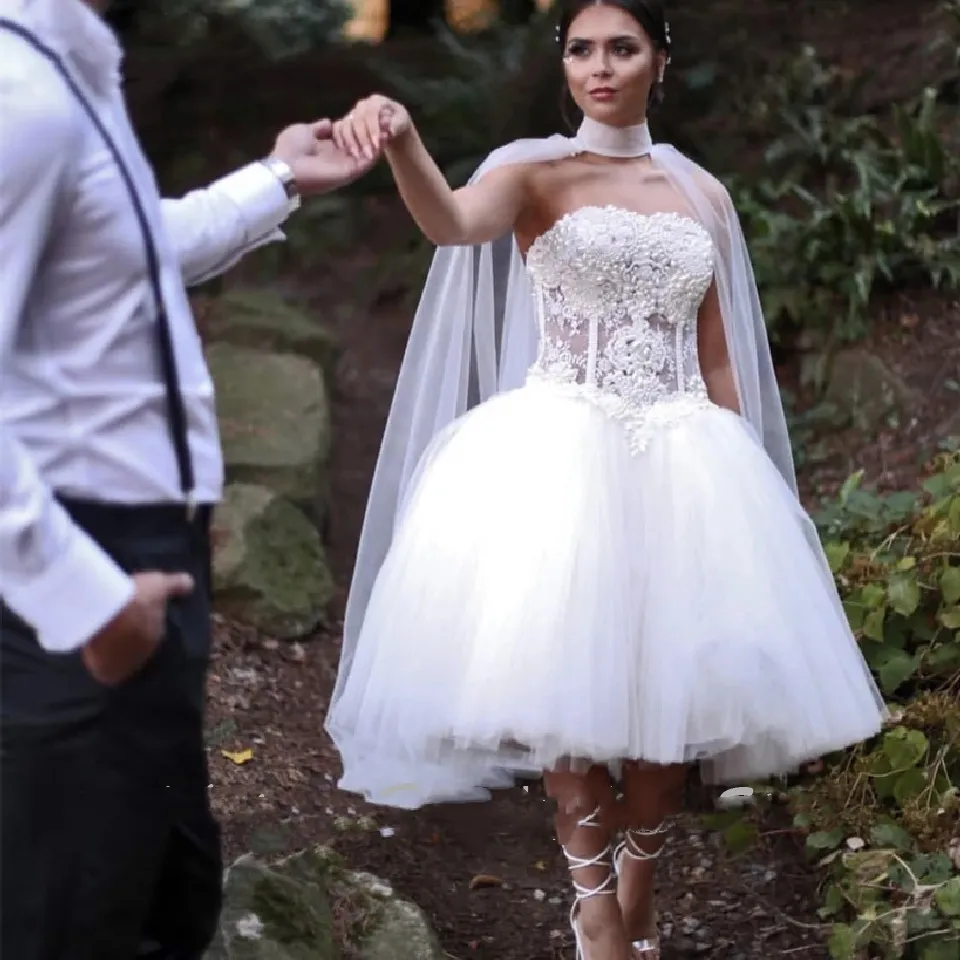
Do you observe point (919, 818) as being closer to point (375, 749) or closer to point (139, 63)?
point (375, 749)

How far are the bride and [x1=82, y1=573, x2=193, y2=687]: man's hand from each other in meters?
1.08

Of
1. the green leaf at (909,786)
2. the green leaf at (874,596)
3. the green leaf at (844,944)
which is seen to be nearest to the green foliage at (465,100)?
the green leaf at (874,596)

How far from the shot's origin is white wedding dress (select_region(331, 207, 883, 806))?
2.55 meters

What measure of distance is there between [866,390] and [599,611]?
128 inches

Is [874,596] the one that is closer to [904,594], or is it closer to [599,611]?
[904,594]

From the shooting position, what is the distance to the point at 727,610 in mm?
2627

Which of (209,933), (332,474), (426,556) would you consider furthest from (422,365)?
(332,474)

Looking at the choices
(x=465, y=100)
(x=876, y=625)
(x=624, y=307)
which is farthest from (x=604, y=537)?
(x=465, y=100)

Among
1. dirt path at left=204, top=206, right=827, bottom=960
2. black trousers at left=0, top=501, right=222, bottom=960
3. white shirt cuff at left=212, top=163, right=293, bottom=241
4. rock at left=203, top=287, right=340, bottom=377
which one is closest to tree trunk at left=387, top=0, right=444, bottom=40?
rock at left=203, top=287, right=340, bottom=377

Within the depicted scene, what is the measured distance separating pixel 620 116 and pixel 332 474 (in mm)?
3226

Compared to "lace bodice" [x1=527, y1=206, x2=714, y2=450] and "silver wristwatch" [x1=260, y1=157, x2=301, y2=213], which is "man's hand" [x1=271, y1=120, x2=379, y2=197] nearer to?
"silver wristwatch" [x1=260, y1=157, x2=301, y2=213]

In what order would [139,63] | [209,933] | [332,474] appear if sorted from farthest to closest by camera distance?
[139,63]
[332,474]
[209,933]

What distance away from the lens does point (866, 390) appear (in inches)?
217

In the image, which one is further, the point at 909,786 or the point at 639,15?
the point at 909,786
